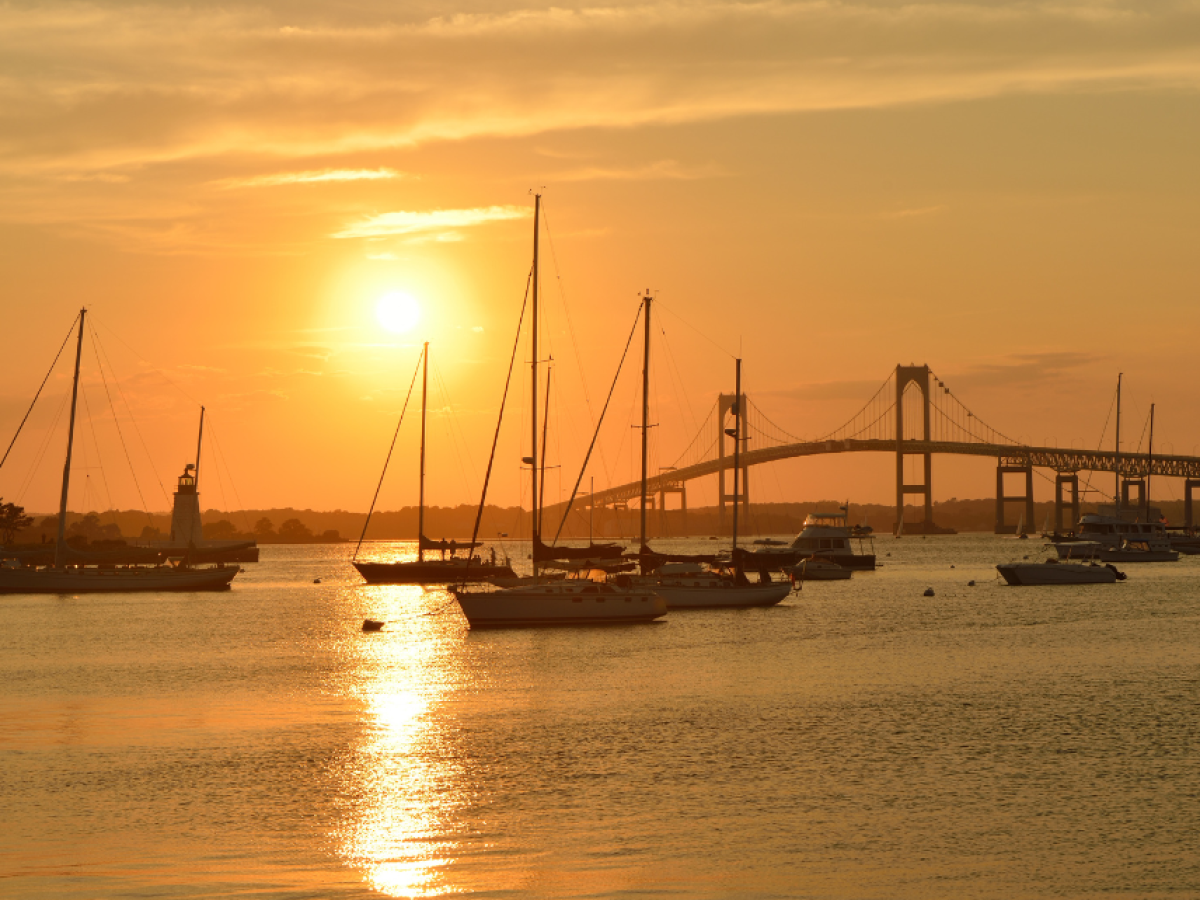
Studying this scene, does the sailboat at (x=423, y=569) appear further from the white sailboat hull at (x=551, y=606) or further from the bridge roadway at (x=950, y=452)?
the bridge roadway at (x=950, y=452)

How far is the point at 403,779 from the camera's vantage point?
58.3 ft

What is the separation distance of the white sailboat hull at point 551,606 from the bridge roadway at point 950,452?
96.5 meters

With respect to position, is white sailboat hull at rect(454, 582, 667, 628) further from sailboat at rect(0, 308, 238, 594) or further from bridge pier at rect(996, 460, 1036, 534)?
bridge pier at rect(996, 460, 1036, 534)

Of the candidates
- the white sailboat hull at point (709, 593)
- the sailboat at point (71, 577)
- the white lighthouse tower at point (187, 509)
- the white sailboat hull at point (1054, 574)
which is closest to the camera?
the white sailboat hull at point (709, 593)

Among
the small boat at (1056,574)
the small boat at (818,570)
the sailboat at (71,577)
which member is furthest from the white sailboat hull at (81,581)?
the small boat at (1056,574)

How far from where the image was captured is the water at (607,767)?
13.1 metres

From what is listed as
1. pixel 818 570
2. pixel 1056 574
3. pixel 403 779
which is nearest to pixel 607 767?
pixel 403 779

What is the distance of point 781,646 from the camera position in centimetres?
3588

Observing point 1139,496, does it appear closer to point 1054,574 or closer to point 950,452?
point 950,452

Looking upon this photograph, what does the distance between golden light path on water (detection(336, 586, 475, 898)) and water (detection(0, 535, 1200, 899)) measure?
0.06 metres

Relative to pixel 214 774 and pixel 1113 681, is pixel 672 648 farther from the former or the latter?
pixel 214 774

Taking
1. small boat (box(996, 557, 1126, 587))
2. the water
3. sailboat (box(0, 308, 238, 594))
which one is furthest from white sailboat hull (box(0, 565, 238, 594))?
small boat (box(996, 557, 1126, 587))

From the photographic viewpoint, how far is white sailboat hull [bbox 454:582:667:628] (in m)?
38.2

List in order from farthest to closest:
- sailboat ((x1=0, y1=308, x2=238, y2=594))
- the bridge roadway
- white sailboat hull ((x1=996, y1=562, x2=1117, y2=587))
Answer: the bridge roadway < white sailboat hull ((x1=996, y1=562, x2=1117, y2=587)) < sailboat ((x1=0, y1=308, x2=238, y2=594))
